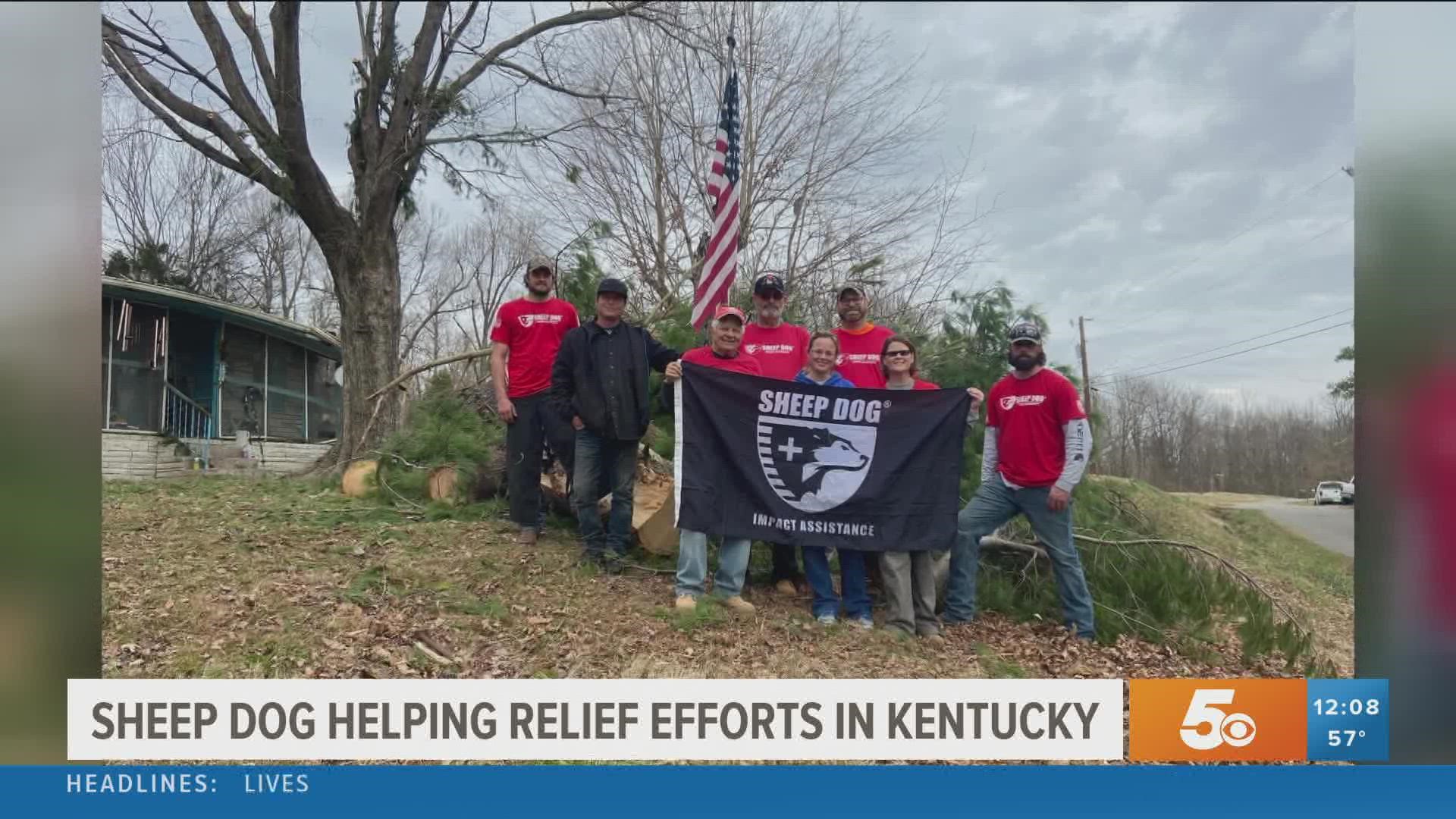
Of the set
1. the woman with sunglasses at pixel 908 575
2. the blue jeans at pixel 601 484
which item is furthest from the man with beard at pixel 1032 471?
the blue jeans at pixel 601 484

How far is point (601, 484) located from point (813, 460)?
151cm

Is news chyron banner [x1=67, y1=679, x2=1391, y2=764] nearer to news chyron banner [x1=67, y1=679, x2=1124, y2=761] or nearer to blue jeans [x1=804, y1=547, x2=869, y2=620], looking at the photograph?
news chyron banner [x1=67, y1=679, x2=1124, y2=761]

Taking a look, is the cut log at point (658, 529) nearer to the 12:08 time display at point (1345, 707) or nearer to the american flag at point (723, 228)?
the american flag at point (723, 228)

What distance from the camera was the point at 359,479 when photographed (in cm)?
732

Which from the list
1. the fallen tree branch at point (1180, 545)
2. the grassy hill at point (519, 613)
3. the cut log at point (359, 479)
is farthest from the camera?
the cut log at point (359, 479)

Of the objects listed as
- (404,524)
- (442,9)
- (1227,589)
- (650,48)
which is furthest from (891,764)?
(650,48)

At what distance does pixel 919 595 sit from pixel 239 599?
4000 mm

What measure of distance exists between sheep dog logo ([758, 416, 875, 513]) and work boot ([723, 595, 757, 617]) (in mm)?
654

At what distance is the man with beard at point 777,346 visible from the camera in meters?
5.11

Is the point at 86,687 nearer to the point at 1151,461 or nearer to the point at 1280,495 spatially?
the point at 1151,461

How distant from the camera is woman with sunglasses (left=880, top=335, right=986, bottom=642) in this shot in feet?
15.4

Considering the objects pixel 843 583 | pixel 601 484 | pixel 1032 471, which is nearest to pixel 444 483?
pixel 601 484

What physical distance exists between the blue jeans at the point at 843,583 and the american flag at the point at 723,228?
234 centimetres

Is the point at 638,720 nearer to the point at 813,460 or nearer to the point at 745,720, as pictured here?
the point at 745,720
